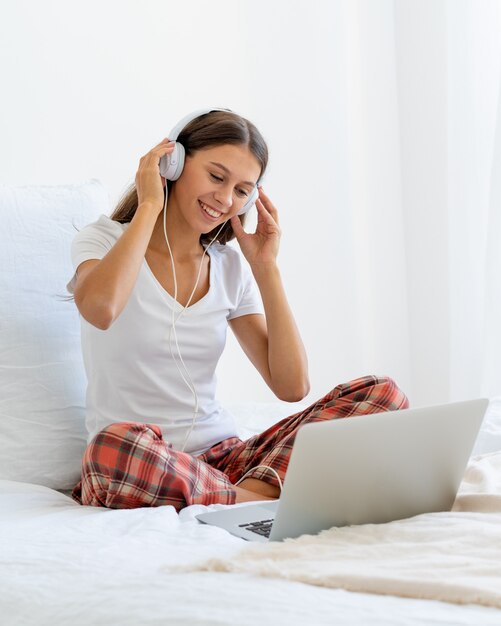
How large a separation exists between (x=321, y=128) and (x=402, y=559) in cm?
205

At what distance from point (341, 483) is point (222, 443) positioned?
0.65 meters

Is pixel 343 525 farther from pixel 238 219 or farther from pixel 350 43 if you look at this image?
pixel 350 43

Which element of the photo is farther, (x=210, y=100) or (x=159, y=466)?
(x=210, y=100)

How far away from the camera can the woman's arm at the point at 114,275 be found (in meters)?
1.40

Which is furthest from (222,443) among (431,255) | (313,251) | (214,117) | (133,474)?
(431,255)

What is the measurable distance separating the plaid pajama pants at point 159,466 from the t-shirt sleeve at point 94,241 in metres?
0.37

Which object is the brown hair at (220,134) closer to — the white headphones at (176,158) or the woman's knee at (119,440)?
the white headphones at (176,158)

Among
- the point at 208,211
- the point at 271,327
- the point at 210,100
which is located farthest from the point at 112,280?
the point at 210,100

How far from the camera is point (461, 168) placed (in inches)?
103

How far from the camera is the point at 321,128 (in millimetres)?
2693

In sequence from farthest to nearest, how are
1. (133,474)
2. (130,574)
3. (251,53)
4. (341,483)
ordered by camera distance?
1. (251,53)
2. (133,474)
3. (341,483)
4. (130,574)

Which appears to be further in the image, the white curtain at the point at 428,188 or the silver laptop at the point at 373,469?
the white curtain at the point at 428,188

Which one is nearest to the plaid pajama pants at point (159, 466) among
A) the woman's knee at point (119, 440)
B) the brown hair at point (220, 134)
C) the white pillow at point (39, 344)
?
the woman's knee at point (119, 440)

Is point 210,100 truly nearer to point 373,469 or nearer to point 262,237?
point 262,237
